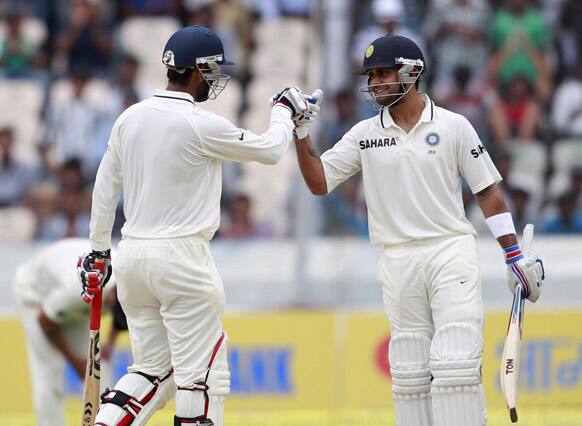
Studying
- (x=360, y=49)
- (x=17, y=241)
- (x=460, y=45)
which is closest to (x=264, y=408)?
(x=17, y=241)

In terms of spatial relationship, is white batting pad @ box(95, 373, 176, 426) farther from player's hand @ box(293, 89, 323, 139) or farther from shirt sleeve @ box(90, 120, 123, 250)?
player's hand @ box(293, 89, 323, 139)

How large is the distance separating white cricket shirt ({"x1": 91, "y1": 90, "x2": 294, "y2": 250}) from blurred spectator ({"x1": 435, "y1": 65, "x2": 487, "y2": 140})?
490 centimetres

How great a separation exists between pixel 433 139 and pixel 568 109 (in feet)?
16.4

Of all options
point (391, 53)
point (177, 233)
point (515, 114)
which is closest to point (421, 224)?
point (391, 53)

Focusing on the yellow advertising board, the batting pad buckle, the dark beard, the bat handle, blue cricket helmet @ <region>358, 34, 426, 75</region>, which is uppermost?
blue cricket helmet @ <region>358, 34, 426, 75</region>

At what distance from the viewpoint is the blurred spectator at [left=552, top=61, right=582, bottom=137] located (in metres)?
10.3

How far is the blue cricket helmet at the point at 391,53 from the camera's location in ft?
18.9

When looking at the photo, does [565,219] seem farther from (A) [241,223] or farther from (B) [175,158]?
(B) [175,158]

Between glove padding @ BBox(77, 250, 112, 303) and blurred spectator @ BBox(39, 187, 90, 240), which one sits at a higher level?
blurred spectator @ BBox(39, 187, 90, 240)

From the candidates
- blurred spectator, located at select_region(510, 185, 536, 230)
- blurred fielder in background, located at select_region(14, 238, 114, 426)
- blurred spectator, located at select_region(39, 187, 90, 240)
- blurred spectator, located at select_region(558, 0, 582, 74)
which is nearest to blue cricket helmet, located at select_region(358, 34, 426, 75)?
blurred fielder in background, located at select_region(14, 238, 114, 426)

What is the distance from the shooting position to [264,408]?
868 centimetres

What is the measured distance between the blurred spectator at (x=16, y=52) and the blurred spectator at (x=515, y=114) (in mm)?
3683

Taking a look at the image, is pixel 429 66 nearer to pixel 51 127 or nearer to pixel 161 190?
pixel 51 127

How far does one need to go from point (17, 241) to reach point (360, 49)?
292cm
